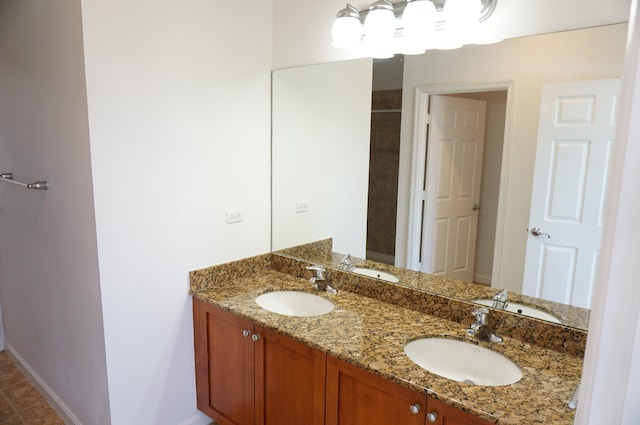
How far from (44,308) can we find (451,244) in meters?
2.20

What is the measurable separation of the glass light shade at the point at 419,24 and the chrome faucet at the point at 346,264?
1.06 m

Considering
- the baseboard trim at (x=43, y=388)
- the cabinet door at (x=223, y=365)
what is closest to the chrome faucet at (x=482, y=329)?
the cabinet door at (x=223, y=365)

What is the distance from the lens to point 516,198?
164 cm

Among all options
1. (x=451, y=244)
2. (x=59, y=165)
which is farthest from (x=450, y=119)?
(x=59, y=165)

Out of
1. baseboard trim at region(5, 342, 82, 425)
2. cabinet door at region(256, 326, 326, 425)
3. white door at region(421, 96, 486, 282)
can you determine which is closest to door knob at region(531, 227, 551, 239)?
white door at region(421, 96, 486, 282)

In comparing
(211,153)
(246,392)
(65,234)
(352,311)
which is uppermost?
(211,153)

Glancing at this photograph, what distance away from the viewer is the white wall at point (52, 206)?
5.71 ft

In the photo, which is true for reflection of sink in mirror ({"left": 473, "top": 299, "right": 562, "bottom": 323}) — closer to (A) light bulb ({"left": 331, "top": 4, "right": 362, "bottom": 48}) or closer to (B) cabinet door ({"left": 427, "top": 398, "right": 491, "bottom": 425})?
(B) cabinet door ({"left": 427, "top": 398, "right": 491, "bottom": 425})

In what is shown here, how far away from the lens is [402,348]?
1495mm

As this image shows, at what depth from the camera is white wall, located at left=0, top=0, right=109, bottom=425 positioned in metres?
1.74

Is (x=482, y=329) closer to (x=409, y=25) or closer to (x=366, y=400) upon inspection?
(x=366, y=400)

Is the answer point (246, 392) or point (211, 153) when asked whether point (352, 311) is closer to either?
point (246, 392)

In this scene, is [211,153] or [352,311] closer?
[352,311]

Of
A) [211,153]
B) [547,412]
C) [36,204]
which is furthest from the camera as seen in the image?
[36,204]
